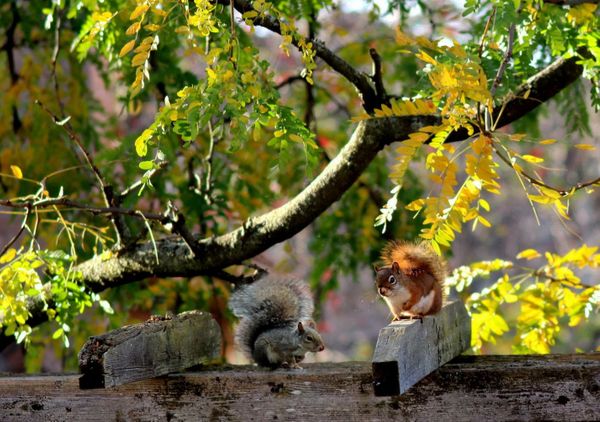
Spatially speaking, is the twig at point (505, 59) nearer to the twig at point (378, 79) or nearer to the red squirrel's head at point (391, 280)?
the twig at point (378, 79)

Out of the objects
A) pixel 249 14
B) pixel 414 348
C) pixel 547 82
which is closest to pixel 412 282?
pixel 414 348

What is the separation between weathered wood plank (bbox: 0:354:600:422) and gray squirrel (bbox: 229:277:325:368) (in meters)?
0.13

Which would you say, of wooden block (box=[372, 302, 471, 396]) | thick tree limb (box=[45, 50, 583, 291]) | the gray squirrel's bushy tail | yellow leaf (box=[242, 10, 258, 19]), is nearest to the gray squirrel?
the gray squirrel's bushy tail

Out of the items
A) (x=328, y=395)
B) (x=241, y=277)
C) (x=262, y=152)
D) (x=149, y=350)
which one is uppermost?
(x=262, y=152)

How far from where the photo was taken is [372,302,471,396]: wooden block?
71.0 inches

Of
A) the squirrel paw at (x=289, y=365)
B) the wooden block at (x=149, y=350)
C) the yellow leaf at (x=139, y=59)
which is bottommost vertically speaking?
the squirrel paw at (x=289, y=365)

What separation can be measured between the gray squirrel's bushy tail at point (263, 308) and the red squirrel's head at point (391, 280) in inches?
12.5

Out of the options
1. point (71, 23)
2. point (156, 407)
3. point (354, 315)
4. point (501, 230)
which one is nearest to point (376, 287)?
point (156, 407)

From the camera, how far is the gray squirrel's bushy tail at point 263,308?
104 inches

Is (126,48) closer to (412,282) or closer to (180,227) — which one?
(180,227)

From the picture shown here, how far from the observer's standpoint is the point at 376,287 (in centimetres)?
246

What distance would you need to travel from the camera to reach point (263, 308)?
2.66 metres

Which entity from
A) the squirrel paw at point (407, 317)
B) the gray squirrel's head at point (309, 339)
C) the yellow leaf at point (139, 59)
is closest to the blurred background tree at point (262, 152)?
the yellow leaf at point (139, 59)

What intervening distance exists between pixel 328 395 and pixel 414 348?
30cm
